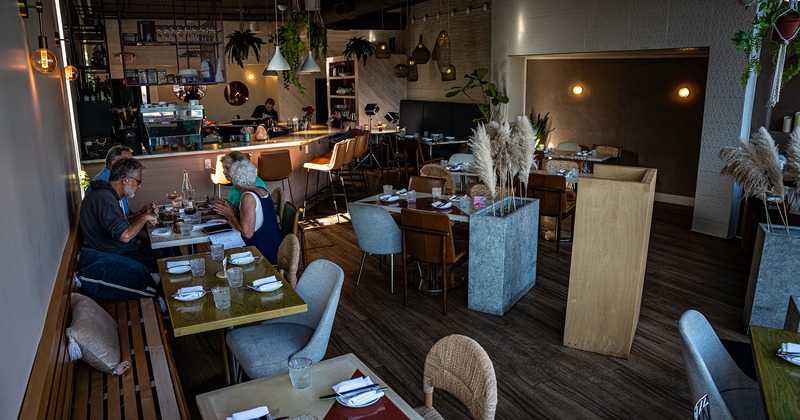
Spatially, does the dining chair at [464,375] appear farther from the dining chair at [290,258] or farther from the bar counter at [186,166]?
the bar counter at [186,166]

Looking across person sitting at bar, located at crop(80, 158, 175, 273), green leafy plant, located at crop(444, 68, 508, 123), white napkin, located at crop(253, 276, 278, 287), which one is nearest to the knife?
white napkin, located at crop(253, 276, 278, 287)

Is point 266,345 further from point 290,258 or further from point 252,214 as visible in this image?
point 252,214

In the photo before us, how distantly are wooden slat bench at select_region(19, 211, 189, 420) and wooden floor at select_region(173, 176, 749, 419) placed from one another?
0.62 metres

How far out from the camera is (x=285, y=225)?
5.53 m

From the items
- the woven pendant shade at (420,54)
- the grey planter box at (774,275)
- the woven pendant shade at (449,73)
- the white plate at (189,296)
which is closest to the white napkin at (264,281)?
the white plate at (189,296)

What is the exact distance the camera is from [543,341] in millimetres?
4707

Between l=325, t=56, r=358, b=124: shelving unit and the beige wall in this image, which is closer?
the beige wall

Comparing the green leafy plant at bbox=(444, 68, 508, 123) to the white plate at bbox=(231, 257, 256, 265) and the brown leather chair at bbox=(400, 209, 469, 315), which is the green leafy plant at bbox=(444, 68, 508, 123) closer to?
the brown leather chair at bbox=(400, 209, 469, 315)

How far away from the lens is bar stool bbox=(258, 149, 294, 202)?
8.22m

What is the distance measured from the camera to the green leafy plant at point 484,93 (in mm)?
10773

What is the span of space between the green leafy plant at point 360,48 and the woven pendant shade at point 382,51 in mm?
245

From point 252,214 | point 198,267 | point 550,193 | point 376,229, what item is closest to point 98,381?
point 198,267

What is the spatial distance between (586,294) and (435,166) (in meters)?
3.26

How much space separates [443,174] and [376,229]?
81.2 inches
